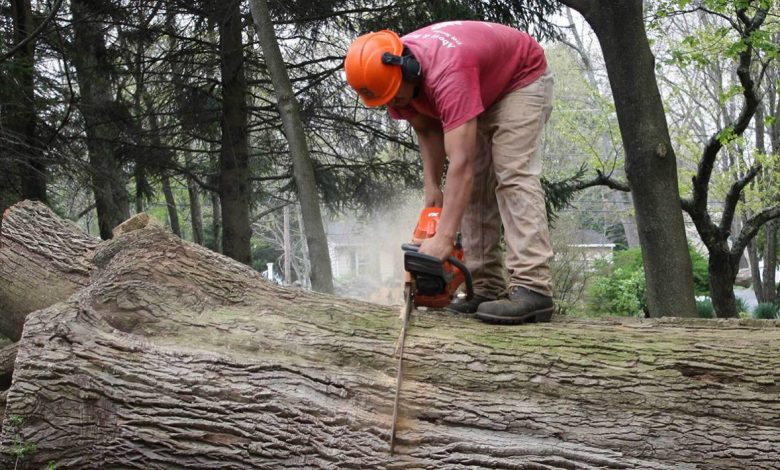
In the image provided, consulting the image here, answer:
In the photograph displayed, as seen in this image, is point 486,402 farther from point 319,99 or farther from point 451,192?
point 319,99

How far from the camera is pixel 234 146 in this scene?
8570 mm

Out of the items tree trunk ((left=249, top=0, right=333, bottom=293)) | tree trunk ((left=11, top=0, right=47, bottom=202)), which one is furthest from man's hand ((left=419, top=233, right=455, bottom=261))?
tree trunk ((left=11, top=0, right=47, bottom=202))

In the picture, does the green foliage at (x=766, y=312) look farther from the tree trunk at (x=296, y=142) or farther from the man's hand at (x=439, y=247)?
the man's hand at (x=439, y=247)

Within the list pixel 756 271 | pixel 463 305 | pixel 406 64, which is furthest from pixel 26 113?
pixel 756 271

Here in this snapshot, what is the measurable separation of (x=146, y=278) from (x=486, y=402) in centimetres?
177

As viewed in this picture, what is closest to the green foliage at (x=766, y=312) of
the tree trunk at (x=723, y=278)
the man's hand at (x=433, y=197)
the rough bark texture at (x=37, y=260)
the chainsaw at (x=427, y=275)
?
the tree trunk at (x=723, y=278)

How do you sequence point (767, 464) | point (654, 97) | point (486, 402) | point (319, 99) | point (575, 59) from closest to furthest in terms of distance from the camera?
point (767, 464) < point (486, 402) < point (654, 97) < point (319, 99) < point (575, 59)

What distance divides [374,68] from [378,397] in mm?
1512

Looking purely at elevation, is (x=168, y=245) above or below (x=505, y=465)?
above

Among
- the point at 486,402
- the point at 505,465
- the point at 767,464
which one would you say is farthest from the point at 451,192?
the point at 767,464

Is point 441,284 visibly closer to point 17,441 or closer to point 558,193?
point 17,441

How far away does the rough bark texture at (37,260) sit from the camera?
12.9ft

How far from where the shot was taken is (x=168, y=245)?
11.4 ft

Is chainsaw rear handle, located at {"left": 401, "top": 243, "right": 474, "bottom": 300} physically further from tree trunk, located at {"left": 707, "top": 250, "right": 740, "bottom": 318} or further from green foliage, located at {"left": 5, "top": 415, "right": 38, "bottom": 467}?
tree trunk, located at {"left": 707, "top": 250, "right": 740, "bottom": 318}
